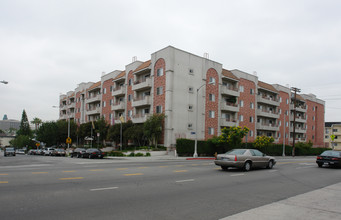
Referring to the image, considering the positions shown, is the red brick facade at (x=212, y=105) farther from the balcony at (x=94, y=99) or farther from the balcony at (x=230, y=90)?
the balcony at (x=94, y=99)

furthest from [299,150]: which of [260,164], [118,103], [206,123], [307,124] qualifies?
[260,164]

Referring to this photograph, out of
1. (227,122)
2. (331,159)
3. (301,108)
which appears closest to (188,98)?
(227,122)

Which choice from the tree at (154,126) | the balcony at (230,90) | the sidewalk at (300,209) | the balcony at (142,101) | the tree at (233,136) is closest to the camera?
the sidewalk at (300,209)

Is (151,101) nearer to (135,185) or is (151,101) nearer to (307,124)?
(135,185)

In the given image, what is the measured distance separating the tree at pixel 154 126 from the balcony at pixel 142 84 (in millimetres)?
6621

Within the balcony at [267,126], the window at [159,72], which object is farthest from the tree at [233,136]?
the balcony at [267,126]

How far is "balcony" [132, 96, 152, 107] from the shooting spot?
4466cm

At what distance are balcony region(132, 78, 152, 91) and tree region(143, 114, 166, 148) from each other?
6.62m

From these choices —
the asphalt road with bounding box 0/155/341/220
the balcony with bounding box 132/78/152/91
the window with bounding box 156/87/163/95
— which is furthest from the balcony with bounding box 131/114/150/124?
the asphalt road with bounding box 0/155/341/220

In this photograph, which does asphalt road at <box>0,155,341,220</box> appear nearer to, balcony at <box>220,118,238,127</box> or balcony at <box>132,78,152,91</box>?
balcony at <box>132,78,152,91</box>

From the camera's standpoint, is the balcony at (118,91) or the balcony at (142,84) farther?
the balcony at (118,91)

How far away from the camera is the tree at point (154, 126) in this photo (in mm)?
39906

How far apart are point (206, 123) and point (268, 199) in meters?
37.4

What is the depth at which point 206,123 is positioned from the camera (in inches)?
1816
